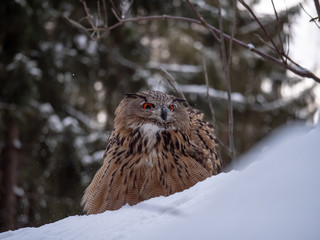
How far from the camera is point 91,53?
8727 mm

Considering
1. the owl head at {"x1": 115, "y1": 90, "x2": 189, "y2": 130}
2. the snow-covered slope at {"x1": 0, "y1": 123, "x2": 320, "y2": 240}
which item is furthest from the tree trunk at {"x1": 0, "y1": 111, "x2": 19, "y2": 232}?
the snow-covered slope at {"x1": 0, "y1": 123, "x2": 320, "y2": 240}

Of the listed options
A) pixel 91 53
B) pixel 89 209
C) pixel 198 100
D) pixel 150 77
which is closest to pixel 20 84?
pixel 91 53

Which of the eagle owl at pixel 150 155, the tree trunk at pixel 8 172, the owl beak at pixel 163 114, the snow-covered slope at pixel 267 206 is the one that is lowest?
the snow-covered slope at pixel 267 206

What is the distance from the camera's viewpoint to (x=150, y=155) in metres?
3.01

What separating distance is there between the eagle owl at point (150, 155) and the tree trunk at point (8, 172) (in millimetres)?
4861

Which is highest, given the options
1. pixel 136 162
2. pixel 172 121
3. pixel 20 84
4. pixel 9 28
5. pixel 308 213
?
pixel 9 28

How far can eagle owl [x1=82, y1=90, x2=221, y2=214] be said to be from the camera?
2912 mm

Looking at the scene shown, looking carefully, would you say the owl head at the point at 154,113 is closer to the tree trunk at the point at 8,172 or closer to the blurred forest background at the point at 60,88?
the blurred forest background at the point at 60,88

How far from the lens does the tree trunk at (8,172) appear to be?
749 cm

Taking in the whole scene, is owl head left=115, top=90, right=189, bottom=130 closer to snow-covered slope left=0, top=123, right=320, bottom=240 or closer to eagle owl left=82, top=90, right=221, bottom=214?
Result: eagle owl left=82, top=90, right=221, bottom=214

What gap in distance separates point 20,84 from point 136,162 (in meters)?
5.03

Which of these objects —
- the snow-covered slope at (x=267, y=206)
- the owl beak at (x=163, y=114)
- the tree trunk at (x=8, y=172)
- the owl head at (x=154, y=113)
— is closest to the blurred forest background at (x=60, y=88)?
the tree trunk at (x=8, y=172)

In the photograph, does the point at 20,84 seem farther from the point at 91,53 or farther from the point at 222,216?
the point at 222,216

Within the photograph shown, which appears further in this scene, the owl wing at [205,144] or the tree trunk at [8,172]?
the tree trunk at [8,172]
